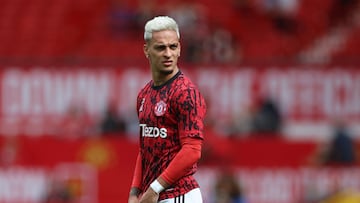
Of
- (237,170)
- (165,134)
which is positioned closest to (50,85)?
(237,170)

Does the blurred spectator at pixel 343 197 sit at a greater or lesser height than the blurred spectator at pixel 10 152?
lesser

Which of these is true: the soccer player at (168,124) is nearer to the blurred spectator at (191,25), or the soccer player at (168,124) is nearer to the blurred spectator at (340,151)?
the blurred spectator at (340,151)

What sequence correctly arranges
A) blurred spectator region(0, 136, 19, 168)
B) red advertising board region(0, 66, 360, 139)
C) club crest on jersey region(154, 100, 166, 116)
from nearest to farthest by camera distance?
club crest on jersey region(154, 100, 166, 116) → blurred spectator region(0, 136, 19, 168) → red advertising board region(0, 66, 360, 139)

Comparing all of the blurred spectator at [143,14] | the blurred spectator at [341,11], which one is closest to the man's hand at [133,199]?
the blurred spectator at [143,14]

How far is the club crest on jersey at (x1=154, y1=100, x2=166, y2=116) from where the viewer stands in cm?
727

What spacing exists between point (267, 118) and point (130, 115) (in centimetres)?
215

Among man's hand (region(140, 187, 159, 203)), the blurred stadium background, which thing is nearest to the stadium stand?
the blurred stadium background

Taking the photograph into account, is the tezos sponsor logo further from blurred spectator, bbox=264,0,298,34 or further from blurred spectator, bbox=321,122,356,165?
blurred spectator, bbox=264,0,298,34

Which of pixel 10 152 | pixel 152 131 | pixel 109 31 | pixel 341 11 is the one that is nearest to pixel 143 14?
pixel 109 31

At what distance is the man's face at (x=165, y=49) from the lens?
23.6ft

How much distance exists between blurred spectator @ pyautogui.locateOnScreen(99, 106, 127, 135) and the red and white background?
293 mm

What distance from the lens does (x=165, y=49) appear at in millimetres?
7207

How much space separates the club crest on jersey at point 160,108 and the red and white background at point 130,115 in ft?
28.9

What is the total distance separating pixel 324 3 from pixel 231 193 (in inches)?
424
